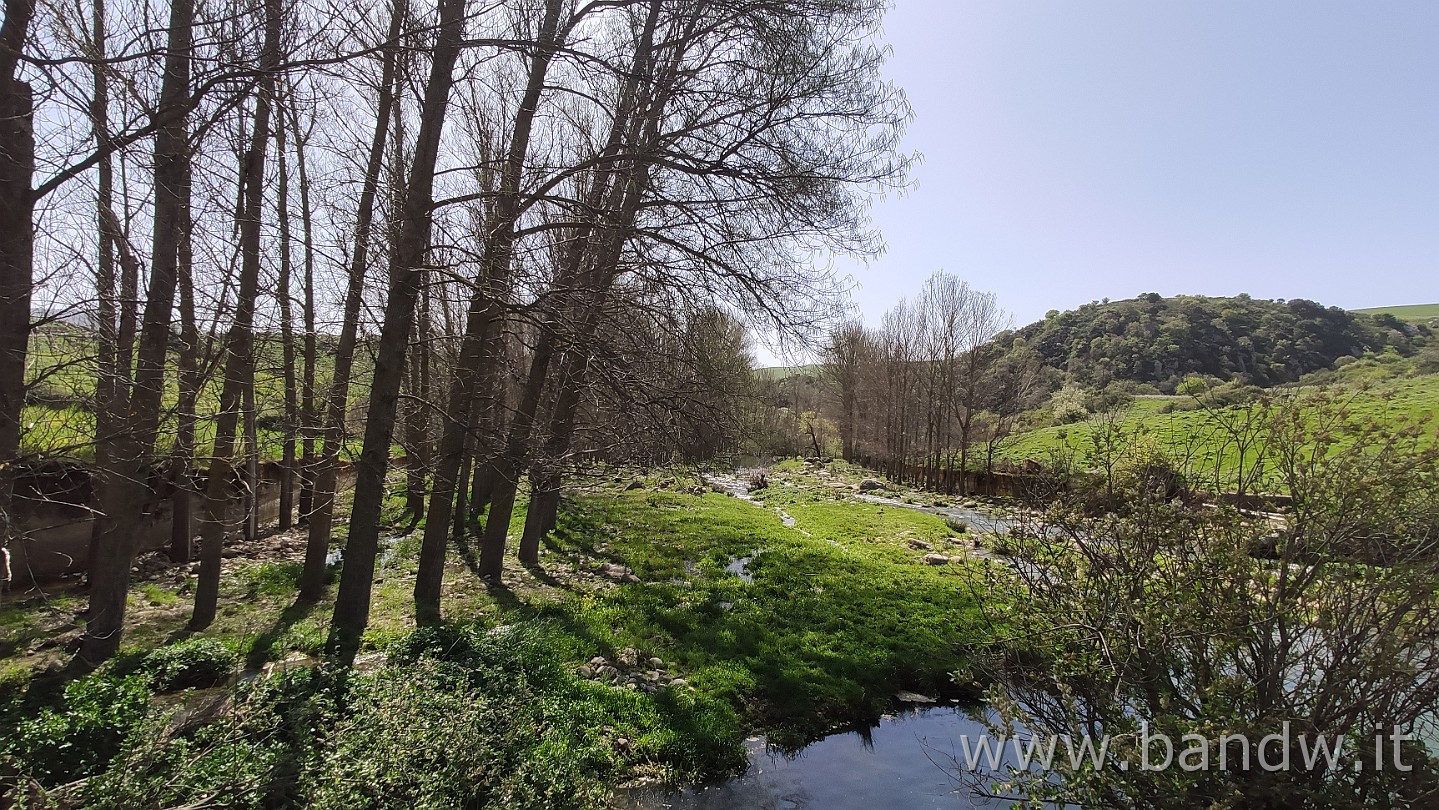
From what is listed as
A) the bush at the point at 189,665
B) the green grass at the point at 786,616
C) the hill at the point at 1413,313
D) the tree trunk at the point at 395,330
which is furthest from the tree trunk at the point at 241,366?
the hill at the point at 1413,313

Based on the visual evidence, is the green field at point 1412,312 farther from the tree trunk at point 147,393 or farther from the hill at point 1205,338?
the tree trunk at point 147,393

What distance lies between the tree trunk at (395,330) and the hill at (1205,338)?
56689 millimetres

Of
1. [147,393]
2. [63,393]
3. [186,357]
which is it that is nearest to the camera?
[63,393]

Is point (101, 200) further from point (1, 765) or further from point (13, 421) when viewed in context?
point (1, 765)

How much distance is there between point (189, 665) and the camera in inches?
196

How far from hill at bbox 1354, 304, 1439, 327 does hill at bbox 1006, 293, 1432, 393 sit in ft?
13.0

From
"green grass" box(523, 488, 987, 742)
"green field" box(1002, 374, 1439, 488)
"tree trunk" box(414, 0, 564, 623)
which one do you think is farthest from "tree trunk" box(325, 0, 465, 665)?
"green field" box(1002, 374, 1439, 488)

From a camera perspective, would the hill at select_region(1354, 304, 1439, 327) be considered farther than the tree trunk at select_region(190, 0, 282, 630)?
Yes

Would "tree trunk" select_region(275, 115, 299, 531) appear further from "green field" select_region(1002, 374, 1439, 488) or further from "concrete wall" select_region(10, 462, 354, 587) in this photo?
"green field" select_region(1002, 374, 1439, 488)

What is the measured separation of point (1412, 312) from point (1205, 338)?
66.1 meters

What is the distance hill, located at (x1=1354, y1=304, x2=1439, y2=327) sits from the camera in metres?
82.1

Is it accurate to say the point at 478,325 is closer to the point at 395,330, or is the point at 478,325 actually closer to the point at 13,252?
the point at 395,330

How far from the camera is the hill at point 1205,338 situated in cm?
5725

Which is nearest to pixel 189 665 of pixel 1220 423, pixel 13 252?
pixel 13 252
